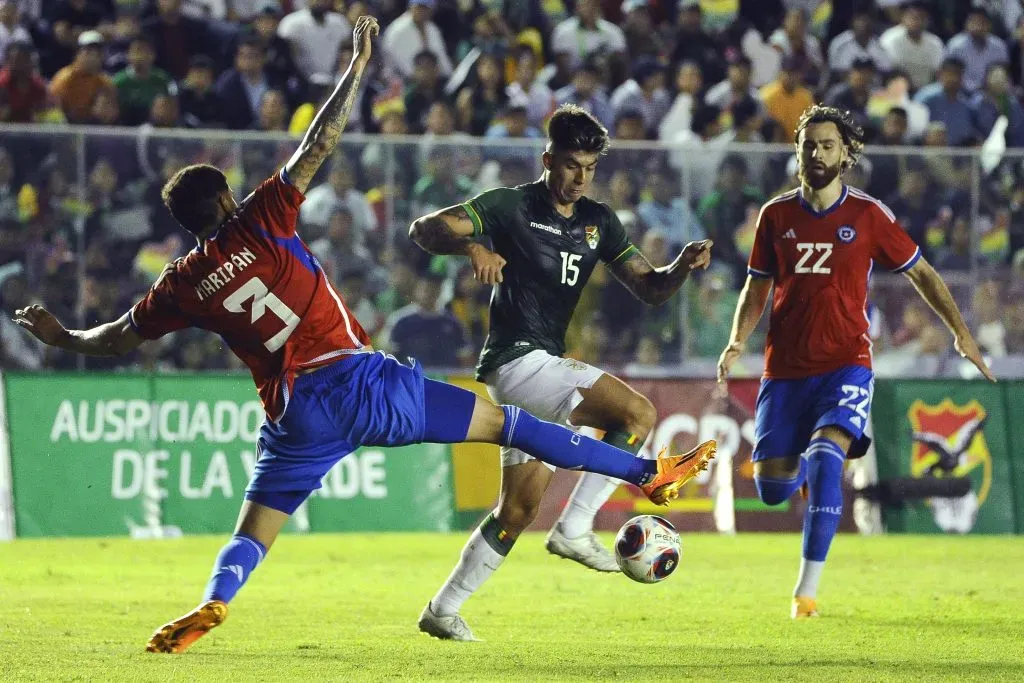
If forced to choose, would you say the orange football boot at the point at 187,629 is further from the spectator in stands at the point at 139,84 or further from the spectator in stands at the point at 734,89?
the spectator in stands at the point at 734,89

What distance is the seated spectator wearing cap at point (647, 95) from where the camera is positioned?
18.9m

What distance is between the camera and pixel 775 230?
9734mm

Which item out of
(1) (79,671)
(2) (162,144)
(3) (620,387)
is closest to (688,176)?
(2) (162,144)

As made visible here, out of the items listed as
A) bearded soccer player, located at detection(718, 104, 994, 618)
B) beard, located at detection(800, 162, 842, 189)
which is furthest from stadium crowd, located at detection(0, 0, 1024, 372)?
beard, located at detection(800, 162, 842, 189)

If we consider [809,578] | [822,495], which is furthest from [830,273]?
[809,578]

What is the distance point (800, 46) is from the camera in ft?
68.7

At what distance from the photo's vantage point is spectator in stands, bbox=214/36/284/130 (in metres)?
17.1

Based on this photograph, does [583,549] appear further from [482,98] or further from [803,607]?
[482,98]

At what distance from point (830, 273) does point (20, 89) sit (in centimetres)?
944

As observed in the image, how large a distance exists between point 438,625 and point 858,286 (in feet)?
10.5

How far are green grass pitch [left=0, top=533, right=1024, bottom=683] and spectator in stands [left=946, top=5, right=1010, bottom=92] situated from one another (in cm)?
825

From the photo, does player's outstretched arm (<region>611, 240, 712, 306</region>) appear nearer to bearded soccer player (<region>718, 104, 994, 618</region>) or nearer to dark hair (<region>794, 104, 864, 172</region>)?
bearded soccer player (<region>718, 104, 994, 618</region>)

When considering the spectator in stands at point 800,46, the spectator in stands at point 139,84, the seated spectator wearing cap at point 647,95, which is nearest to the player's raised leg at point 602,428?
the spectator in stands at point 139,84

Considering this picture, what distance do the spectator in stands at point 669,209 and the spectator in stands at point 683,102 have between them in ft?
10.4
